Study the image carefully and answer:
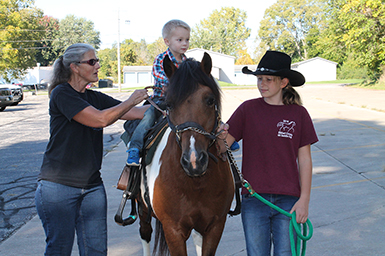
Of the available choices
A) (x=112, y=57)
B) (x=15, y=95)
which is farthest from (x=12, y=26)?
(x=112, y=57)

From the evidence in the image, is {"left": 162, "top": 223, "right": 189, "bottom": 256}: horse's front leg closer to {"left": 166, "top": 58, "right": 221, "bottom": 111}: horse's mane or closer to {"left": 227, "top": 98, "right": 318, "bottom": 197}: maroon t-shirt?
{"left": 227, "top": 98, "right": 318, "bottom": 197}: maroon t-shirt

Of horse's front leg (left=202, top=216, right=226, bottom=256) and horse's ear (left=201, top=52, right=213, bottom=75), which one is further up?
horse's ear (left=201, top=52, right=213, bottom=75)

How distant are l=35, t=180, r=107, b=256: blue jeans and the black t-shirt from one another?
3.0 inches

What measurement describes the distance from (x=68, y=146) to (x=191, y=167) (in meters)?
1.08

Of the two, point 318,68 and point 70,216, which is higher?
point 318,68

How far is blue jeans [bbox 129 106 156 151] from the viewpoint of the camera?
3.45 m

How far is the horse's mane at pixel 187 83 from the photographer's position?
2494mm

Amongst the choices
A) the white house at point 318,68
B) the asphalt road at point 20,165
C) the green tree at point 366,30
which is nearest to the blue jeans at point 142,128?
the asphalt road at point 20,165

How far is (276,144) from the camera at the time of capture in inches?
105

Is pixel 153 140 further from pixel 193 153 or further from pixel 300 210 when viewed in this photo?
pixel 300 210

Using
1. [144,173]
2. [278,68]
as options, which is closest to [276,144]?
[278,68]

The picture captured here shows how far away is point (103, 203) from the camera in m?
2.86

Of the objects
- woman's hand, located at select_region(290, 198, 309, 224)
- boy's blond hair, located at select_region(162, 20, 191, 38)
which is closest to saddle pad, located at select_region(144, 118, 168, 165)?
boy's blond hair, located at select_region(162, 20, 191, 38)

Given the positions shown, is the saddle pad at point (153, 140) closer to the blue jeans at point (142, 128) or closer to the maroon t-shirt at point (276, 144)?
the blue jeans at point (142, 128)
